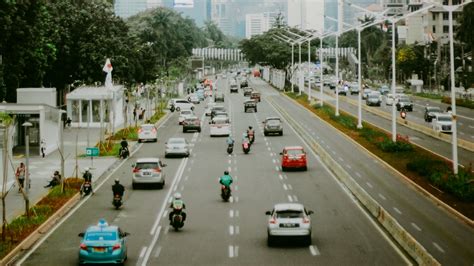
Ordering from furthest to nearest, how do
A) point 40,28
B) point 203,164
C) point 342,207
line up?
1. point 40,28
2. point 203,164
3. point 342,207

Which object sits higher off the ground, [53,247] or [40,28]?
[40,28]

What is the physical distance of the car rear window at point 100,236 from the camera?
25.3m

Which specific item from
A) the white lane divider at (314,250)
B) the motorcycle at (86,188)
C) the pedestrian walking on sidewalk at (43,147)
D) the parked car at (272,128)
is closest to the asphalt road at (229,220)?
the white lane divider at (314,250)

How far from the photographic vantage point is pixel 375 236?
101 ft

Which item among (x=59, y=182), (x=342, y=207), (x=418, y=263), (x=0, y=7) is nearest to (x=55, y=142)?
(x=0, y=7)

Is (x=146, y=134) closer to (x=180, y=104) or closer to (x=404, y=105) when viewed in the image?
(x=180, y=104)

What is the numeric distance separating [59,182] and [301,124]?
40.4m

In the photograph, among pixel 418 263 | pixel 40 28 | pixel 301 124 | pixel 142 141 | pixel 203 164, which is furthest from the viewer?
pixel 301 124

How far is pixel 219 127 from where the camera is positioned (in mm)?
71438

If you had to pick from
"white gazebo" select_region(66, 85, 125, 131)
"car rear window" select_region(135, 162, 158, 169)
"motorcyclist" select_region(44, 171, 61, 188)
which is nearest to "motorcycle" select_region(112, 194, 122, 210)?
"car rear window" select_region(135, 162, 158, 169)

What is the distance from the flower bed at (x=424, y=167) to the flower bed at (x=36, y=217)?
16.6m

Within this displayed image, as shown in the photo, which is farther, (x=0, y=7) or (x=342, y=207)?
(x=0, y=7)

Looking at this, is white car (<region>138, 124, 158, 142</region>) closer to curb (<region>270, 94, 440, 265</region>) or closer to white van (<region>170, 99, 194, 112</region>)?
curb (<region>270, 94, 440, 265</region>)

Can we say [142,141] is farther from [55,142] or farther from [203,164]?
[203,164]
